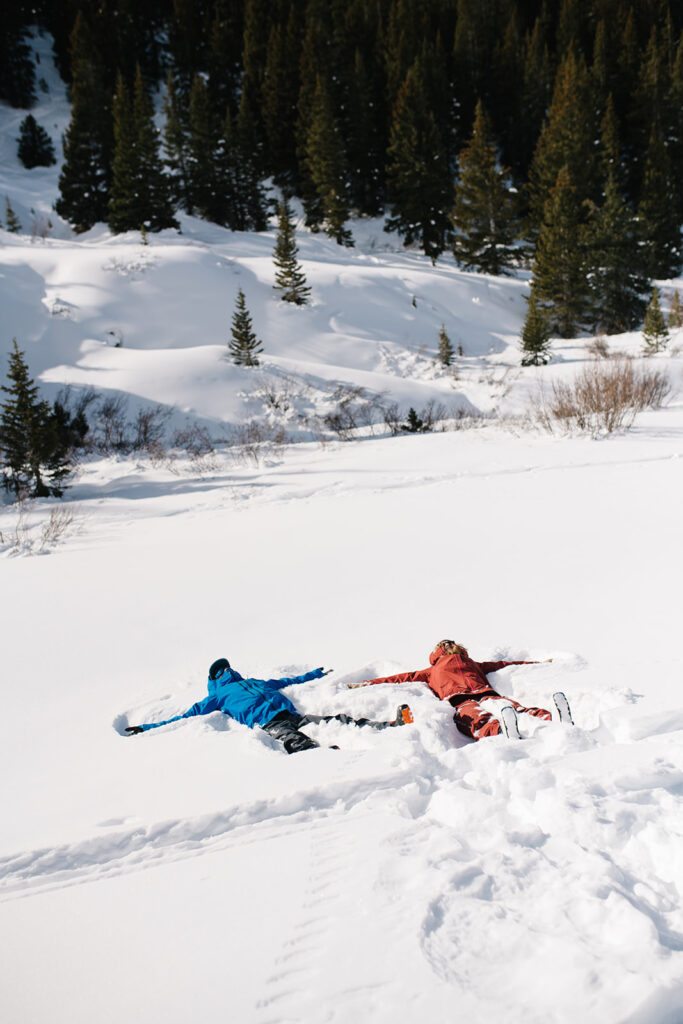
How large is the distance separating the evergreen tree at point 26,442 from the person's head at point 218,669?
8.65m

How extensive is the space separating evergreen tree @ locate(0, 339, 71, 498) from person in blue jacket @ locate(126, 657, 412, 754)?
8750 millimetres

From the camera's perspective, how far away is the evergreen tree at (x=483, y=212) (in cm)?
2719

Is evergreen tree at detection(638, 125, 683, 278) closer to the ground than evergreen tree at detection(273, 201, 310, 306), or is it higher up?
higher up

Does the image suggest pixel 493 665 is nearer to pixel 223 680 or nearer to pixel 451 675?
pixel 451 675

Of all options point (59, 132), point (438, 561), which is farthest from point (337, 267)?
point (59, 132)

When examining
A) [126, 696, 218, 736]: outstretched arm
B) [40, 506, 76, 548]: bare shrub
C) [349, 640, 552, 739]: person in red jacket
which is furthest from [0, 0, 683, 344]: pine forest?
[126, 696, 218, 736]: outstretched arm

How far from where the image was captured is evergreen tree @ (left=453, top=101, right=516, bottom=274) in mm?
27188

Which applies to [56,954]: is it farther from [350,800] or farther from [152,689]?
[152,689]

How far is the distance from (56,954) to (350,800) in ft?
3.70

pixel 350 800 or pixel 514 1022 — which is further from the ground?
pixel 514 1022

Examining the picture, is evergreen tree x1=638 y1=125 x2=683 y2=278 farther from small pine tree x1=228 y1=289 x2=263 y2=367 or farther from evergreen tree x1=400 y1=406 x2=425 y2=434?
small pine tree x1=228 y1=289 x2=263 y2=367

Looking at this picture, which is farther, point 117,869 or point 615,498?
point 615,498

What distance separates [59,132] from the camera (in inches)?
1569

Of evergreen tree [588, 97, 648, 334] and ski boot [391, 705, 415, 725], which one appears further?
evergreen tree [588, 97, 648, 334]
